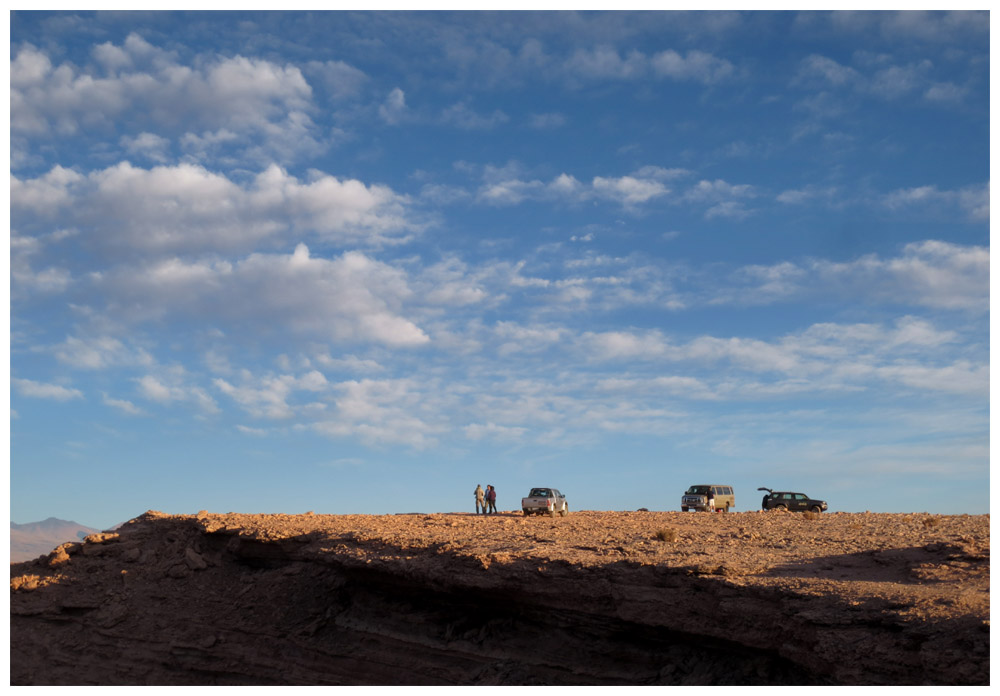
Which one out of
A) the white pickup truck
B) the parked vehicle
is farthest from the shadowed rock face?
the parked vehicle

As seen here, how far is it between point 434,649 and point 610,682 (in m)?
5.86

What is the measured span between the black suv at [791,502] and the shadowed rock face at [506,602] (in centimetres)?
1231

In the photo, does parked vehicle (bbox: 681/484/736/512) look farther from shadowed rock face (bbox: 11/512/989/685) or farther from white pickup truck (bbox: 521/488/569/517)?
shadowed rock face (bbox: 11/512/989/685)

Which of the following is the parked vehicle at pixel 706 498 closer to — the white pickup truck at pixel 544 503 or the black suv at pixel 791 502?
the black suv at pixel 791 502

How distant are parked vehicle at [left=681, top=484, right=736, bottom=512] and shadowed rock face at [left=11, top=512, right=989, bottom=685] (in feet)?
35.6

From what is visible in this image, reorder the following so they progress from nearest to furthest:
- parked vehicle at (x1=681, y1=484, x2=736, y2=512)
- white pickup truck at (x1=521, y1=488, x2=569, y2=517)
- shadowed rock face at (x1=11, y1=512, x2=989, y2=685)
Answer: shadowed rock face at (x1=11, y1=512, x2=989, y2=685) → white pickup truck at (x1=521, y1=488, x2=569, y2=517) → parked vehicle at (x1=681, y1=484, x2=736, y2=512)

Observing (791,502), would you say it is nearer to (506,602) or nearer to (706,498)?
(706,498)

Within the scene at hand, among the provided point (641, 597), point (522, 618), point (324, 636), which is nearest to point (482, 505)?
point (324, 636)

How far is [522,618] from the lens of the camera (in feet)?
70.7

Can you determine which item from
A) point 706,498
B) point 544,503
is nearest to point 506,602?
point 544,503

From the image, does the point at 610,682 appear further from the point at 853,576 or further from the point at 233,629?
the point at 233,629

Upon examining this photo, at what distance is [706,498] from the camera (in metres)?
43.8

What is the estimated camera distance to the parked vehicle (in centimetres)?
4359
